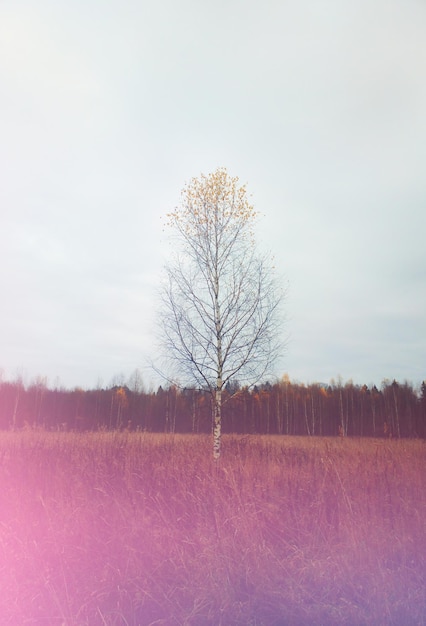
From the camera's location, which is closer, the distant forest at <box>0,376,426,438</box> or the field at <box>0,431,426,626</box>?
the field at <box>0,431,426,626</box>

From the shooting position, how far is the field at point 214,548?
299 centimetres

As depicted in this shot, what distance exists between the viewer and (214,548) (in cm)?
387

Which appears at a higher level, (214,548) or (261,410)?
(261,410)

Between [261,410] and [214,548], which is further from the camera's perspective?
[261,410]

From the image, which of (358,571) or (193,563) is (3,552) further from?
(358,571)

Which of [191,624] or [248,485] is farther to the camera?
[248,485]

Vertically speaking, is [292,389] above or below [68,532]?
above

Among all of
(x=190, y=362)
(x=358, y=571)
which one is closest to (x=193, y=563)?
(x=358, y=571)

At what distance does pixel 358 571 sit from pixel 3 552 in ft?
11.0

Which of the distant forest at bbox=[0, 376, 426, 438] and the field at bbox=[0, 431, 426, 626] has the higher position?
the distant forest at bbox=[0, 376, 426, 438]

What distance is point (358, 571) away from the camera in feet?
11.3

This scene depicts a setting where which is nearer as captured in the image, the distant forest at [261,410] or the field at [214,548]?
the field at [214,548]

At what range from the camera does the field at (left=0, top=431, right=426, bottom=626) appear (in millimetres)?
2994

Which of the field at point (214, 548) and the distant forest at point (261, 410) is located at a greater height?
the distant forest at point (261, 410)
